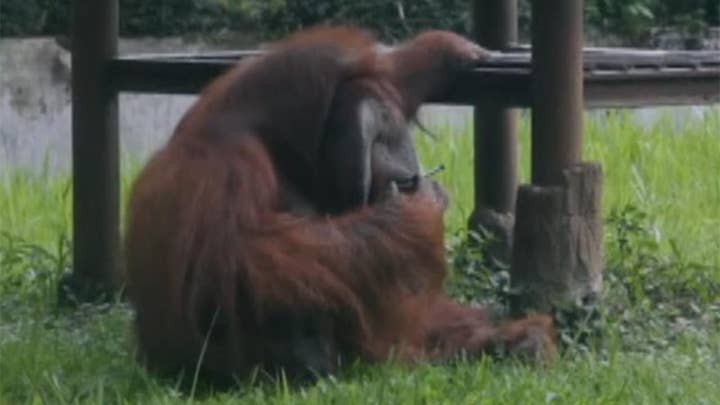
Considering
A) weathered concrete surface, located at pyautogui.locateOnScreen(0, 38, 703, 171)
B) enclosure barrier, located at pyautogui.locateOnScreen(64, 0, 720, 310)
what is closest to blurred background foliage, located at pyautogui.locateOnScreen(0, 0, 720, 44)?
weathered concrete surface, located at pyautogui.locateOnScreen(0, 38, 703, 171)

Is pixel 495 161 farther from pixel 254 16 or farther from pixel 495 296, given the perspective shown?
pixel 254 16

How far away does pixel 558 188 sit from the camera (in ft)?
15.4

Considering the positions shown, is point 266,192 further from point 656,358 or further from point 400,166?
point 656,358

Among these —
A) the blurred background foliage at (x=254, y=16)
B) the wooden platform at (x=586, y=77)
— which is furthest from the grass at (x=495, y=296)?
the blurred background foliage at (x=254, y=16)

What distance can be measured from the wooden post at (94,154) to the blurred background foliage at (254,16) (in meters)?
4.42

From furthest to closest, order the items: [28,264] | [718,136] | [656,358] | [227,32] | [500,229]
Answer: [227,32]
[718,136]
[28,264]
[500,229]
[656,358]

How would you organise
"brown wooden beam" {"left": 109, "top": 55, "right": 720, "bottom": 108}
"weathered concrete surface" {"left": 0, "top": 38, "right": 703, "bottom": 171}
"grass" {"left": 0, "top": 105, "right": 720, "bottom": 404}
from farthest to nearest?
"weathered concrete surface" {"left": 0, "top": 38, "right": 703, "bottom": 171}, "brown wooden beam" {"left": 109, "top": 55, "right": 720, "bottom": 108}, "grass" {"left": 0, "top": 105, "right": 720, "bottom": 404}

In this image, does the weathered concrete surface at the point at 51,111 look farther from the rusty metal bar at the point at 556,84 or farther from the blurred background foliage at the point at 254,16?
the rusty metal bar at the point at 556,84

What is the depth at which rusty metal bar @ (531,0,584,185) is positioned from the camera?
4.68 m

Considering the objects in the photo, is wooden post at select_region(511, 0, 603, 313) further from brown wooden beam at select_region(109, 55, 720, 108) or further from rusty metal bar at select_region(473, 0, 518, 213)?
rusty metal bar at select_region(473, 0, 518, 213)

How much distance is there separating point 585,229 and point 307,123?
73 centimetres

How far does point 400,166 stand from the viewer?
457 cm

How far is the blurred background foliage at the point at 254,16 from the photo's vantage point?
10.3 meters

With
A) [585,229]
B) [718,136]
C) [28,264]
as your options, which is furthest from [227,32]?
[585,229]
